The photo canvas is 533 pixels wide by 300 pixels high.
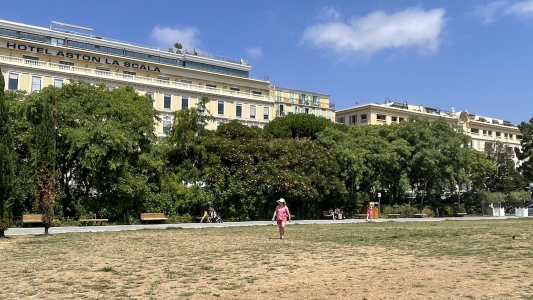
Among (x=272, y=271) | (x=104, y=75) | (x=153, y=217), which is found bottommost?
(x=272, y=271)

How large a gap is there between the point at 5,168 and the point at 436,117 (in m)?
87.3

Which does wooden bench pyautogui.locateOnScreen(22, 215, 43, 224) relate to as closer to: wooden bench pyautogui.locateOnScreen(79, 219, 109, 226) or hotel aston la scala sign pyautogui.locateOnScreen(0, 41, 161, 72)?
wooden bench pyautogui.locateOnScreen(79, 219, 109, 226)

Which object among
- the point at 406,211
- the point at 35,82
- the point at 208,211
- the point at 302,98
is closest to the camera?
the point at 208,211

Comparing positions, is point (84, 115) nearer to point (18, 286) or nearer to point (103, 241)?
point (103, 241)

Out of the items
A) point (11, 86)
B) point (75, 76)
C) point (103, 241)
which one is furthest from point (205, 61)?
point (103, 241)

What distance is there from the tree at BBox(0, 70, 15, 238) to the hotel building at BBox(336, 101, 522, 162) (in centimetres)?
7369

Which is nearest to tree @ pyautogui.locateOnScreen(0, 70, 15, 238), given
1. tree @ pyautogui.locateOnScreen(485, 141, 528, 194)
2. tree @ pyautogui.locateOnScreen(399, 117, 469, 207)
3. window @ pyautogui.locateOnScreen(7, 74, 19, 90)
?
tree @ pyautogui.locateOnScreen(399, 117, 469, 207)

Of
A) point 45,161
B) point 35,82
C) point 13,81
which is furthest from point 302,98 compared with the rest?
point 45,161

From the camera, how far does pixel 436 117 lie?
95.6m

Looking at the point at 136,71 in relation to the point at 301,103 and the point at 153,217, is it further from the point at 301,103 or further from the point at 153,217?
the point at 153,217

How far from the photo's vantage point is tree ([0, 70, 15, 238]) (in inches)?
787

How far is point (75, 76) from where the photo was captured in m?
60.2

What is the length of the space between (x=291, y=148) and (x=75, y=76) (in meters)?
33.8

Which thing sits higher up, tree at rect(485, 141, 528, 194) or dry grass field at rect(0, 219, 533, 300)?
tree at rect(485, 141, 528, 194)
